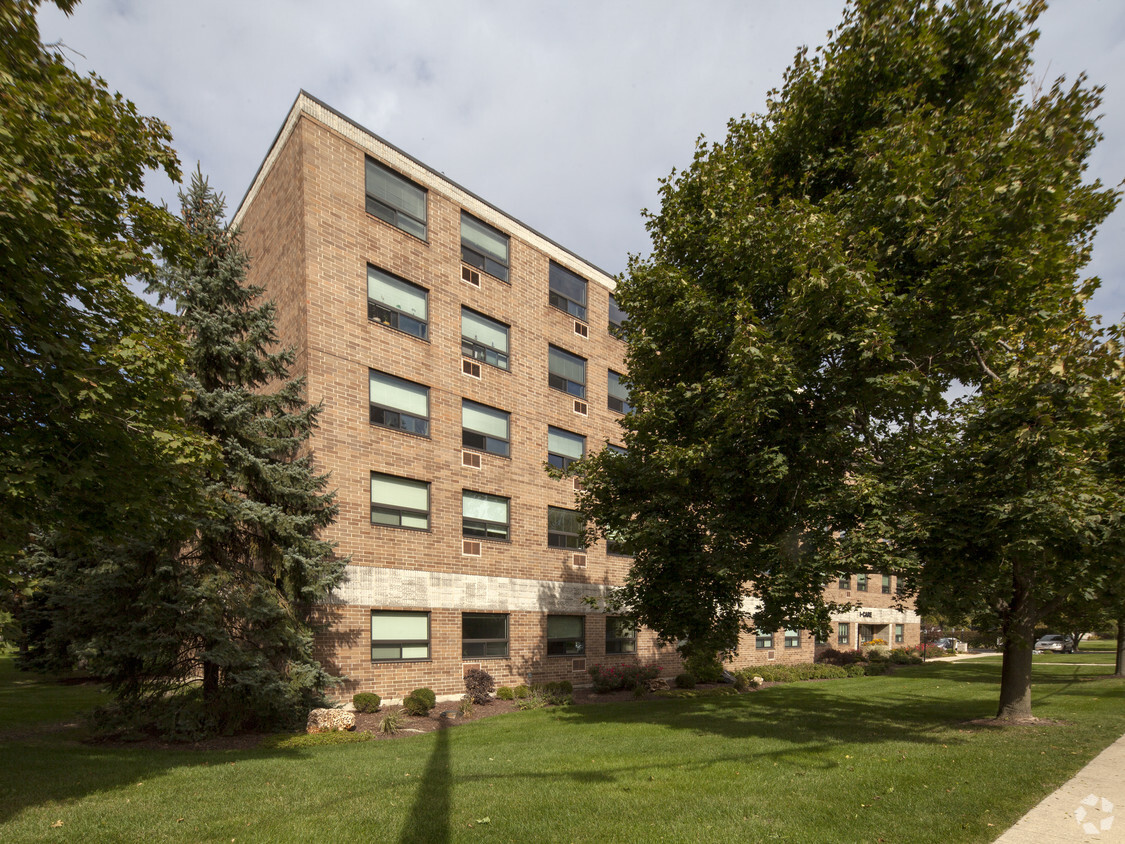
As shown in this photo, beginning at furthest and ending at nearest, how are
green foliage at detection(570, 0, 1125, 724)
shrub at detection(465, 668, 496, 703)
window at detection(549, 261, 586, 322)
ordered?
window at detection(549, 261, 586, 322)
shrub at detection(465, 668, 496, 703)
green foliage at detection(570, 0, 1125, 724)

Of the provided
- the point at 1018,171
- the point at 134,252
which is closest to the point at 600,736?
the point at 134,252

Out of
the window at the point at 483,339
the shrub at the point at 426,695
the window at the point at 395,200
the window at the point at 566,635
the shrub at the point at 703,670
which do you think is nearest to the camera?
Result: the shrub at the point at 426,695

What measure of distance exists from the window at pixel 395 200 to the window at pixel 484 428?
18.9 ft

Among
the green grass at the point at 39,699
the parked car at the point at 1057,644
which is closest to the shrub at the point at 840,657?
the parked car at the point at 1057,644

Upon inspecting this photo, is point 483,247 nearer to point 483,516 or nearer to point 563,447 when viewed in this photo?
point 563,447

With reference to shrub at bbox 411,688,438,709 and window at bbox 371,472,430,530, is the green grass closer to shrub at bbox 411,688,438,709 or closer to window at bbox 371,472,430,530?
shrub at bbox 411,688,438,709

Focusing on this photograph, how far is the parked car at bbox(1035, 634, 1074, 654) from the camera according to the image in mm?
49006

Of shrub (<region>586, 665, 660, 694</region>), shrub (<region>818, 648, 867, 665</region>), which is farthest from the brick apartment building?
shrub (<region>818, 648, 867, 665</region>)

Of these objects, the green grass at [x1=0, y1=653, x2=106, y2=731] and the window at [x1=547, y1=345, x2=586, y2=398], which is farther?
the window at [x1=547, y1=345, x2=586, y2=398]

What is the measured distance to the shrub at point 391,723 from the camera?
14133 millimetres

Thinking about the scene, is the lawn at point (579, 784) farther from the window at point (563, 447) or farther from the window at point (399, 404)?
the window at point (563, 447)

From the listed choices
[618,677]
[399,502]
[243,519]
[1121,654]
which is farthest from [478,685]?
[1121,654]

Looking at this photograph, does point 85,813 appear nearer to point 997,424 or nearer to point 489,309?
point 997,424

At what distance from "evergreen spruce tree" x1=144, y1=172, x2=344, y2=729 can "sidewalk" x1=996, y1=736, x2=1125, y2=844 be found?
11905 millimetres
